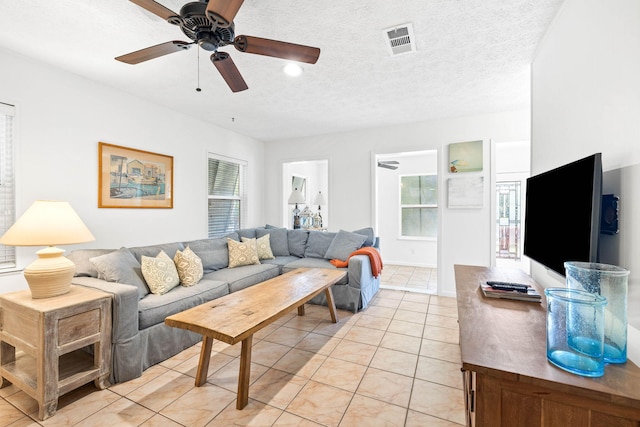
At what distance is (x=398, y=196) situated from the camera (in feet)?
21.0

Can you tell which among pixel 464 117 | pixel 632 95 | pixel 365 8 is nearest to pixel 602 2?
pixel 632 95

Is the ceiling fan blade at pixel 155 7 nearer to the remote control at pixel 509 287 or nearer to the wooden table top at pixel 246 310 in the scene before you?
the wooden table top at pixel 246 310

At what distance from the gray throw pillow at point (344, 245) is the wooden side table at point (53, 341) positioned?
2670 millimetres

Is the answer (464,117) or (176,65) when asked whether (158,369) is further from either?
(464,117)

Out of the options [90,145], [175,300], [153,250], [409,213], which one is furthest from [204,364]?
[409,213]

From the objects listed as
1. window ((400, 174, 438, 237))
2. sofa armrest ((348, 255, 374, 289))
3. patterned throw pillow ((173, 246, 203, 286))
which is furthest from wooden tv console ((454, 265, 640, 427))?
window ((400, 174, 438, 237))

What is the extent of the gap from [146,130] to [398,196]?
194 inches

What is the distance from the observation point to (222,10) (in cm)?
134

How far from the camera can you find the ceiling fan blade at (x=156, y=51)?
5.76ft

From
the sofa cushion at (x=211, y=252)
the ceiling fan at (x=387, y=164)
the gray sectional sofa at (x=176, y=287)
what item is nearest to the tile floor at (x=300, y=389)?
the gray sectional sofa at (x=176, y=287)

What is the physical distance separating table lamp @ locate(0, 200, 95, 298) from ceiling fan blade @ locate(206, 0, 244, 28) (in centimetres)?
175

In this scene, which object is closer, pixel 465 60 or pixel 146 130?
pixel 465 60

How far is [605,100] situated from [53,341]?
129 inches

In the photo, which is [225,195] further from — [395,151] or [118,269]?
[395,151]
